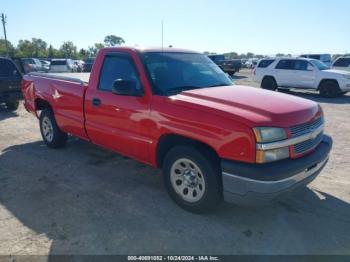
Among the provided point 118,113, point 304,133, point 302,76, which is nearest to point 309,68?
point 302,76

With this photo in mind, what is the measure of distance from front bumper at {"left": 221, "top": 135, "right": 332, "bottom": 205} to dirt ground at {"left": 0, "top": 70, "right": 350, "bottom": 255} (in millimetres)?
437

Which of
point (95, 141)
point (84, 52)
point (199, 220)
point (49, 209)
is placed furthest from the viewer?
point (84, 52)

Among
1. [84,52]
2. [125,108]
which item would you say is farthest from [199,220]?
[84,52]

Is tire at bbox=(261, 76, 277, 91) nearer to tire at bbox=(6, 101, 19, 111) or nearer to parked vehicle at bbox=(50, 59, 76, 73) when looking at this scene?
tire at bbox=(6, 101, 19, 111)

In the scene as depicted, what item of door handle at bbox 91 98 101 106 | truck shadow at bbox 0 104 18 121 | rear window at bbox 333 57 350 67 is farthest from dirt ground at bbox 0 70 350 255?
rear window at bbox 333 57 350 67

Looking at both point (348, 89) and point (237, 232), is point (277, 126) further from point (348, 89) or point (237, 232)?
point (348, 89)

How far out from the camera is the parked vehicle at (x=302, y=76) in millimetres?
14414

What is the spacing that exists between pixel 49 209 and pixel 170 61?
8.08 ft

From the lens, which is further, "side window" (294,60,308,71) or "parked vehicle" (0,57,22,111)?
"side window" (294,60,308,71)

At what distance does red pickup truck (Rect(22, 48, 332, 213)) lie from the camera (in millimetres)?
3139

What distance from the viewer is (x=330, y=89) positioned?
48.1ft

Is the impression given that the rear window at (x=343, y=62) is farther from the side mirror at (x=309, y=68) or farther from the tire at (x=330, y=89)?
the tire at (x=330, y=89)

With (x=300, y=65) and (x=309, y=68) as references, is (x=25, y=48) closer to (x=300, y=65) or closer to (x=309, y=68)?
(x=300, y=65)

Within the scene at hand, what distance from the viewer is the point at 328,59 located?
27016 millimetres
